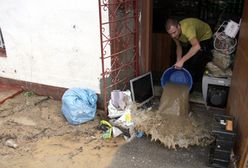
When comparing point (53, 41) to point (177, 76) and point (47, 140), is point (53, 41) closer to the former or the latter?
point (47, 140)

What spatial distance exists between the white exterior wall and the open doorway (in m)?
1.75

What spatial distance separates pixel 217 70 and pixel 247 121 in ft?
5.11

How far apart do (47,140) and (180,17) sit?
4048mm

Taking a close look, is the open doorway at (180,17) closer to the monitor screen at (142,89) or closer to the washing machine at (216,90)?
the washing machine at (216,90)

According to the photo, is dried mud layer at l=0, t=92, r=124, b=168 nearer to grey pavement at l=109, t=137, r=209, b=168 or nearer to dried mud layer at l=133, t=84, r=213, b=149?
grey pavement at l=109, t=137, r=209, b=168

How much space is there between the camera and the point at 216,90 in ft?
15.4

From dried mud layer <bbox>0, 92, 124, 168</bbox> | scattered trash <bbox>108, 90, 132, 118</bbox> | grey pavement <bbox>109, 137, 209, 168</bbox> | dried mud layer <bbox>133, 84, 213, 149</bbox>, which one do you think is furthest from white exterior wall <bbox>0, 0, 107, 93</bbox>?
grey pavement <bbox>109, 137, 209, 168</bbox>

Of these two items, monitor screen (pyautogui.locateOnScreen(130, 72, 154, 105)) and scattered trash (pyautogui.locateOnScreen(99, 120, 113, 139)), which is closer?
scattered trash (pyautogui.locateOnScreen(99, 120, 113, 139))

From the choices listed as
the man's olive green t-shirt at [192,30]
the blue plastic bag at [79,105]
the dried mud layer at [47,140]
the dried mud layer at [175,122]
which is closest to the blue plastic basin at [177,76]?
the dried mud layer at [175,122]

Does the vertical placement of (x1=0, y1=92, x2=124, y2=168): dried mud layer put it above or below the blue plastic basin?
below

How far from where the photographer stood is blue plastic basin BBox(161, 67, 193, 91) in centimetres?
468

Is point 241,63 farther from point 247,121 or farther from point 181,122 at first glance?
point 181,122

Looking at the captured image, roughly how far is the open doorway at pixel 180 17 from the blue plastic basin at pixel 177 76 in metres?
0.30

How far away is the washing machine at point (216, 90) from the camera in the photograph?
181 inches
